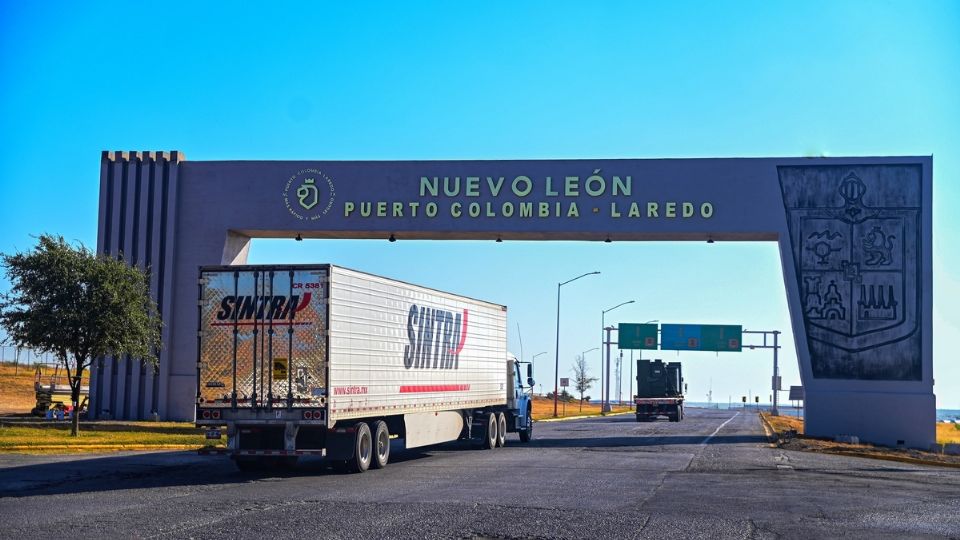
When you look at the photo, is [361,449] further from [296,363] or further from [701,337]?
[701,337]

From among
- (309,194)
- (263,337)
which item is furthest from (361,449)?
(309,194)

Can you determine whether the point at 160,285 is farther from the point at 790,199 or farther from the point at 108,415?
the point at 790,199

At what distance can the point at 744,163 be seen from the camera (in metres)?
35.8

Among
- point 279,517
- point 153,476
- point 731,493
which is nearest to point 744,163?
point 731,493

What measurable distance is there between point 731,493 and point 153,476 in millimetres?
9954

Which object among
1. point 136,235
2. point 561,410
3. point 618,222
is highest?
point 618,222

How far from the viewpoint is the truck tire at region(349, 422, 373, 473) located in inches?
779

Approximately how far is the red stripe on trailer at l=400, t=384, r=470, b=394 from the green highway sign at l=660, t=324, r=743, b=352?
5213 cm

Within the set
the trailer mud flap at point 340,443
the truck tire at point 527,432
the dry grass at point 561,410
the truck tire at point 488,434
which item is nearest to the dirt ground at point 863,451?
the truck tire at point 527,432

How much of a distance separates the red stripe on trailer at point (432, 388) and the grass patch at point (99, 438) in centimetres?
577

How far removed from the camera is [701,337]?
3039 inches

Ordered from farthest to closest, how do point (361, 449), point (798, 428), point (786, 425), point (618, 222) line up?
point (786, 425) → point (798, 428) → point (618, 222) → point (361, 449)

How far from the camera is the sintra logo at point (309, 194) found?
3725 centimetres

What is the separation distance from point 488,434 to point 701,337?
2018 inches
